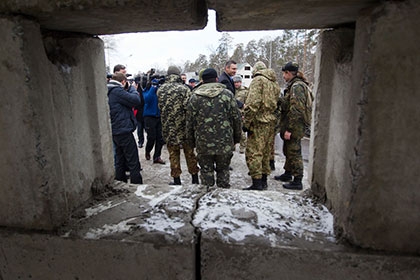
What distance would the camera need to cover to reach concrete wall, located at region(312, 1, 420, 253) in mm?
890

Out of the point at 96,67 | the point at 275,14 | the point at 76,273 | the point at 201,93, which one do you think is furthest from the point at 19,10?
the point at 201,93

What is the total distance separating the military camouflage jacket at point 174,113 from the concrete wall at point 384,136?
9.83 ft

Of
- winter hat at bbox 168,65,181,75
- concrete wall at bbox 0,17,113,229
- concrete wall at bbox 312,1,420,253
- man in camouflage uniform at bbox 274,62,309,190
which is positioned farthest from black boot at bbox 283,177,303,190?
concrete wall at bbox 0,17,113,229

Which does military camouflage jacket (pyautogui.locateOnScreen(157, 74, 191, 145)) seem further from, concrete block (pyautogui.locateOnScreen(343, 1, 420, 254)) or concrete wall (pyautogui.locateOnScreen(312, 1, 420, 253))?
concrete block (pyautogui.locateOnScreen(343, 1, 420, 254))

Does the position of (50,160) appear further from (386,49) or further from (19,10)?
(386,49)

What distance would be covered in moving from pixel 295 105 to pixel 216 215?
8.98 feet

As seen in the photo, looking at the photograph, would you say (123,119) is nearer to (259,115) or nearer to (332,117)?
(259,115)

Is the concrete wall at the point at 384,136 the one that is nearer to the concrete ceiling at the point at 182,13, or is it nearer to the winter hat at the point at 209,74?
the concrete ceiling at the point at 182,13

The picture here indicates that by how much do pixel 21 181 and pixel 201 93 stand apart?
226cm

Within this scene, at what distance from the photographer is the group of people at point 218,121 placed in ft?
10.4

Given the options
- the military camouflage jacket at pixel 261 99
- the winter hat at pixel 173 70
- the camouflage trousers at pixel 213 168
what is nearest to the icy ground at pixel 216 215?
the camouflage trousers at pixel 213 168

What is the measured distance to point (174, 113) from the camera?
3977 millimetres

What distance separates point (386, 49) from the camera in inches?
35.3

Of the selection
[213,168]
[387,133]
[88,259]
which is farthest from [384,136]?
[213,168]
